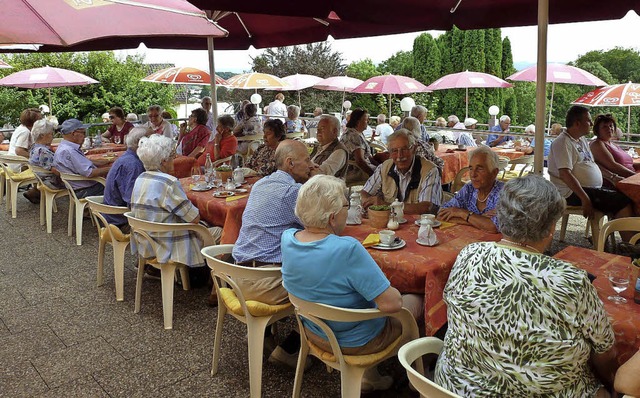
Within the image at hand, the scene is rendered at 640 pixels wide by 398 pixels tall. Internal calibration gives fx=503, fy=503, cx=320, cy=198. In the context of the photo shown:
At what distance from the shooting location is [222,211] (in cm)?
383

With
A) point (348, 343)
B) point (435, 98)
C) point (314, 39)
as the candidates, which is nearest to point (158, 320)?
point (348, 343)

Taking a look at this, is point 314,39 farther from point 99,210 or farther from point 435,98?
point 435,98

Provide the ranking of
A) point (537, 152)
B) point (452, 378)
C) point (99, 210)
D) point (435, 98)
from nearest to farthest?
point (452, 378)
point (537, 152)
point (99, 210)
point (435, 98)

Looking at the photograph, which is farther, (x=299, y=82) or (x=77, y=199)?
(x=299, y=82)

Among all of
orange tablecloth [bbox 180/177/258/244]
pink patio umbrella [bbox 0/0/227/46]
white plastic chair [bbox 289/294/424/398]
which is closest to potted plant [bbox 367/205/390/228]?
white plastic chair [bbox 289/294/424/398]

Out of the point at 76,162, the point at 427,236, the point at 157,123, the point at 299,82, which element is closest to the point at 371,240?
the point at 427,236

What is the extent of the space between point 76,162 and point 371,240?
13.2 feet

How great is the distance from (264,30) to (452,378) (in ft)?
17.1

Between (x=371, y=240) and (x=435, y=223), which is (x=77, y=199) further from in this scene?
(x=435, y=223)

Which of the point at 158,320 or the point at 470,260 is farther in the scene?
the point at 158,320

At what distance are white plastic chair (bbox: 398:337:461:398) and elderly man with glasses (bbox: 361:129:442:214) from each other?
1656 mm

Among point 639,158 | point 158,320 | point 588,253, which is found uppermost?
point 639,158

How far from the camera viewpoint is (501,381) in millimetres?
1637

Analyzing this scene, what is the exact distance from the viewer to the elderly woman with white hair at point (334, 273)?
213cm
